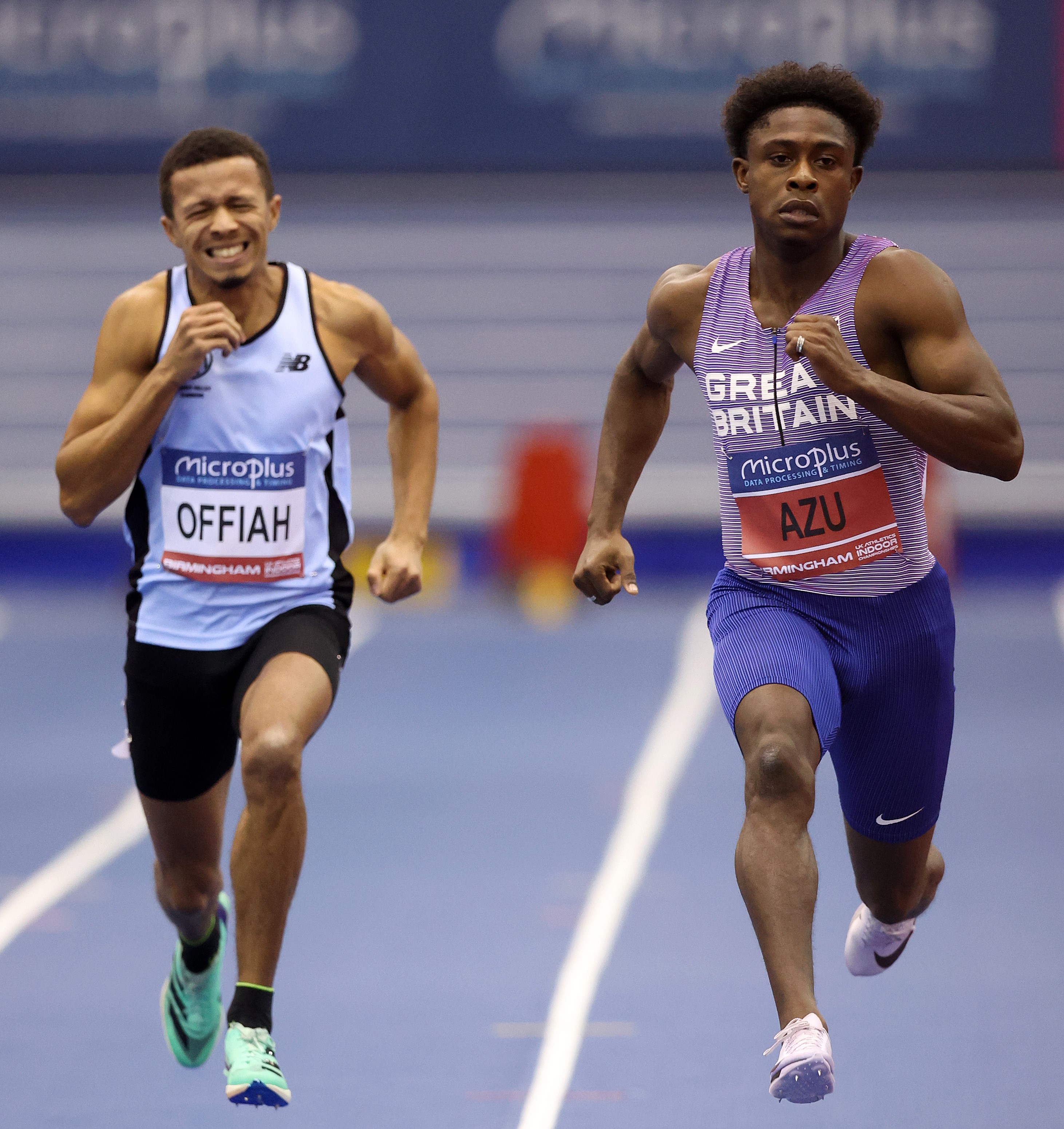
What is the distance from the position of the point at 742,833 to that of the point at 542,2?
1188 centimetres

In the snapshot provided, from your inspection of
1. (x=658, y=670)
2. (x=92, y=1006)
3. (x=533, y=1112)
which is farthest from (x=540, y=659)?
(x=533, y=1112)

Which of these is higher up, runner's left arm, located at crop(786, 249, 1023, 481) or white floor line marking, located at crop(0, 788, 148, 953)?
white floor line marking, located at crop(0, 788, 148, 953)

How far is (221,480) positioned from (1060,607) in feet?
30.4

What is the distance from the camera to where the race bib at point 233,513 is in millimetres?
4762

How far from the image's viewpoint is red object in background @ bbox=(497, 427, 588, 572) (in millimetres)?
12875

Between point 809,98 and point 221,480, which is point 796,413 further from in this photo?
point 221,480

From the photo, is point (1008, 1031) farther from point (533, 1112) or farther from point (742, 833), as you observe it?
point (742, 833)

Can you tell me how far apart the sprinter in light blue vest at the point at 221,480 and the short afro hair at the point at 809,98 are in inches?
48.2

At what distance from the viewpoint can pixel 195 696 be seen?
4.83 m

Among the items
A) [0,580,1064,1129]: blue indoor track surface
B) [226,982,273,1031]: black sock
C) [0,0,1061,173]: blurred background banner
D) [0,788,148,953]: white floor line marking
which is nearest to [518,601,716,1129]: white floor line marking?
[0,580,1064,1129]: blue indoor track surface

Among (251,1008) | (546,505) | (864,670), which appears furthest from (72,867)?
(546,505)

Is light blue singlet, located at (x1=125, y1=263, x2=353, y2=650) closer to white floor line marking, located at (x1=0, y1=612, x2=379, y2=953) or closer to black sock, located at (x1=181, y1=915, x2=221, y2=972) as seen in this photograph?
black sock, located at (x1=181, y1=915, x2=221, y2=972)

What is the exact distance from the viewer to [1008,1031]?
545 centimetres

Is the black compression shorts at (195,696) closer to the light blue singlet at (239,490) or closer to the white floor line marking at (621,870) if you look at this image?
the light blue singlet at (239,490)
